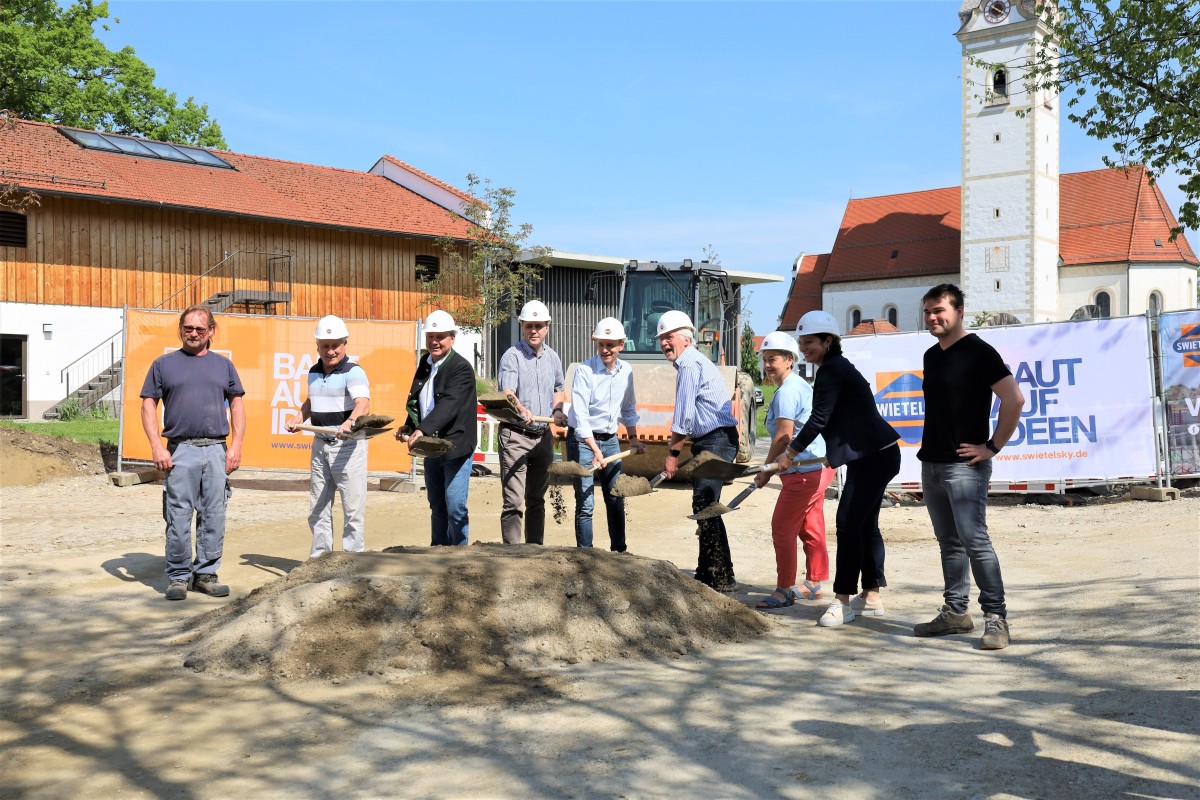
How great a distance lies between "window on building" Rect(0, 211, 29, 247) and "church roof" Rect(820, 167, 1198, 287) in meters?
49.8

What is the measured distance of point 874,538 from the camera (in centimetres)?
669

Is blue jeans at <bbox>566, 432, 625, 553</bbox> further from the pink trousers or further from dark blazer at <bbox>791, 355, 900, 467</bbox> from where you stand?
dark blazer at <bbox>791, 355, 900, 467</bbox>

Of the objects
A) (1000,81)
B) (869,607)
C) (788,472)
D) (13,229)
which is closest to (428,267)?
(13,229)

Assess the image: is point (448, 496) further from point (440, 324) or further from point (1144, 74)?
point (1144, 74)

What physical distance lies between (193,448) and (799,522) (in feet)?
13.5

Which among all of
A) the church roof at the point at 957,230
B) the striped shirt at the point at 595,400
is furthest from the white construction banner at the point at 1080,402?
the church roof at the point at 957,230

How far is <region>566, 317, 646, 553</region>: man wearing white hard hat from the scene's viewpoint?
762 cm

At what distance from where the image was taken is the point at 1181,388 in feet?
39.1

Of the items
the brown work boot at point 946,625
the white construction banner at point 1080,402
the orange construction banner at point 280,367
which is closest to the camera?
the brown work boot at point 946,625

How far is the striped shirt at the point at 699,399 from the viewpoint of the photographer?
7172 mm

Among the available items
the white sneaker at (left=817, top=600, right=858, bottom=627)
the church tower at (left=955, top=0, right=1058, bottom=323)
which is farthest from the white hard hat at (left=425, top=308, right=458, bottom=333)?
the church tower at (left=955, top=0, right=1058, bottom=323)

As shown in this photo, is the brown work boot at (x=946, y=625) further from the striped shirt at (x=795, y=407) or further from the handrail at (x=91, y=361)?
the handrail at (x=91, y=361)

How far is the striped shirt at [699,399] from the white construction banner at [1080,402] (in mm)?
6023

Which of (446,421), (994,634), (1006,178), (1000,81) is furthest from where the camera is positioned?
(1006,178)
